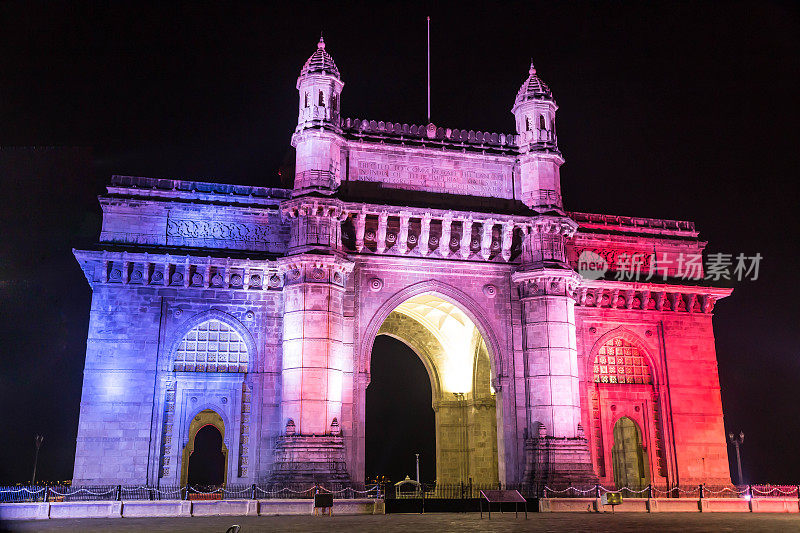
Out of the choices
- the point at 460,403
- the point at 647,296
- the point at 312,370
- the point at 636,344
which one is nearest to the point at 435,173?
the point at 312,370

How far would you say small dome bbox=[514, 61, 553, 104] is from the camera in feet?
115

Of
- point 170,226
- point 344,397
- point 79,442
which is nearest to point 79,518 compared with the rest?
point 79,442

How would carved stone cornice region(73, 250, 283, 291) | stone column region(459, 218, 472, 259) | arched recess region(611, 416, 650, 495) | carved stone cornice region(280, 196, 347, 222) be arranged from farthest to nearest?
arched recess region(611, 416, 650, 495), stone column region(459, 218, 472, 259), carved stone cornice region(280, 196, 347, 222), carved stone cornice region(73, 250, 283, 291)

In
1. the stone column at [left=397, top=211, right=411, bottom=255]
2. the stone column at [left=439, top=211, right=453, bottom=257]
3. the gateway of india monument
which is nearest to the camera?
the gateway of india monument

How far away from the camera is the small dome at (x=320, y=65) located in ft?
108

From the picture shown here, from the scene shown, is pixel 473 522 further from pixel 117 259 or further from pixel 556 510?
pixel 117 259

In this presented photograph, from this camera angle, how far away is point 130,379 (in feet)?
97.1

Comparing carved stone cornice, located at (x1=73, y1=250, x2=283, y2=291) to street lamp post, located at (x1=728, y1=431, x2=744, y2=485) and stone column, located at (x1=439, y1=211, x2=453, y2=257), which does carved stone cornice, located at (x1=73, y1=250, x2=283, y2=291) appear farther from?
street lamp post, located at (x1=728, y1=431, x2=744, y2=485)

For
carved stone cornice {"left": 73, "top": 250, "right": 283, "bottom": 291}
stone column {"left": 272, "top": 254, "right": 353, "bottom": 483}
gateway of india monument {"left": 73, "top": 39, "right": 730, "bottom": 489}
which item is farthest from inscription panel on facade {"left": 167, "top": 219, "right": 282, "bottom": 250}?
stone column {"left": 272, "top": 254, "right": 353, "bottom": 483}

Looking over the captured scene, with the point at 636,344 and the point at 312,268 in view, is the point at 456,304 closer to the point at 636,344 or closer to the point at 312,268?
the point at 312,268

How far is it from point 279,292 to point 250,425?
5.74 meters

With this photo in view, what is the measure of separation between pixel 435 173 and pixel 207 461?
913 inches

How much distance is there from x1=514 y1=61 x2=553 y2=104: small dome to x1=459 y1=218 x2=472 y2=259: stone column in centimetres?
712

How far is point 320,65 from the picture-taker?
33000 millimetres
